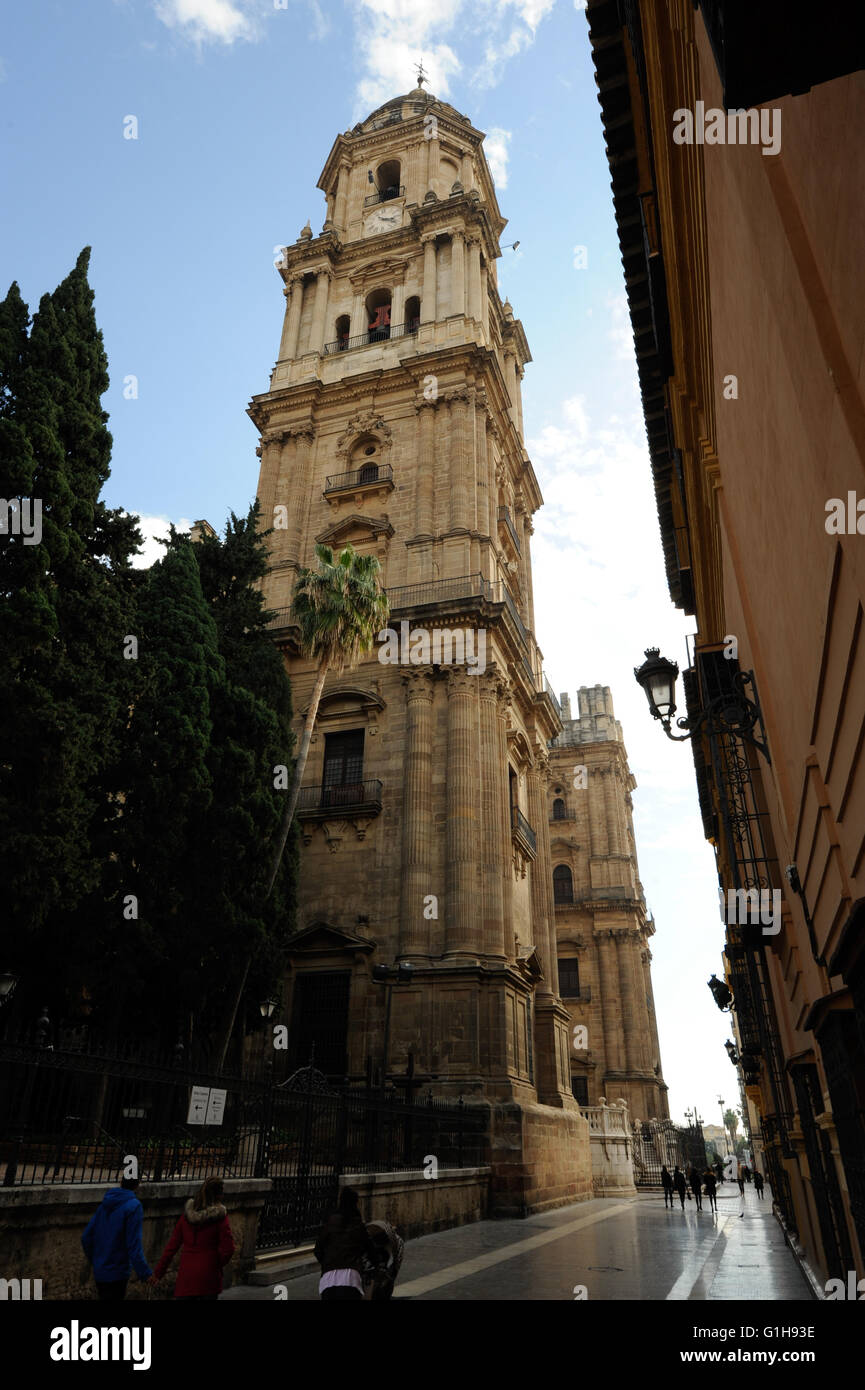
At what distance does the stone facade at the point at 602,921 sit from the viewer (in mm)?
40750

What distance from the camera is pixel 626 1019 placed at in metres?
42.1

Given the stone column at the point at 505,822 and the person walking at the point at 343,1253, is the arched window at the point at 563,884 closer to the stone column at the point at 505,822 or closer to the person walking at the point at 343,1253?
the stone column at the point at 505,822

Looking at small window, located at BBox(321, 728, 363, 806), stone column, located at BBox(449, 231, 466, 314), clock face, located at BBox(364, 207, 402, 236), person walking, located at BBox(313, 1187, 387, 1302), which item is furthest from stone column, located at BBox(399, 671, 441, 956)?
clock face, located at BBox(364, 207, 402, 236)

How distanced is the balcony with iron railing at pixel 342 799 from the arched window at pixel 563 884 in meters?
26.7

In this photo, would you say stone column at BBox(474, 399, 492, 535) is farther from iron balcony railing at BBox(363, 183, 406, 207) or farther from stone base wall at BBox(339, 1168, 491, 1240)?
stone base wall at BBox(339, 1168, 491, 1240)

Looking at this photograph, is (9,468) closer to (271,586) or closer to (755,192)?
(755,192)

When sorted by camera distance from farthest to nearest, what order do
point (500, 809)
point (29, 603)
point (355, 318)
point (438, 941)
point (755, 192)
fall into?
point (355, 318), point (500, 809), point (438, 941), point (29, 603), point (755, 192)

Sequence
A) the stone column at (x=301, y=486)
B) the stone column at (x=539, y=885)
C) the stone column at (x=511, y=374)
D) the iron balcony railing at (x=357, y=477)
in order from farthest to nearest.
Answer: the stone column at (x=511, y=374) < the iron balcony railing at (x=357, y=477) < the stone column at (x=301, y=486) < the stone column at (x=539, y=885)

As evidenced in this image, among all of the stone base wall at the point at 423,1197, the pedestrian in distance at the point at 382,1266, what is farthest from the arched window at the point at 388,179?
the pedestrian in distance at the point at 382,1266

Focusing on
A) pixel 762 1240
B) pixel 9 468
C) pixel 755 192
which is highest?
pixel 9 468

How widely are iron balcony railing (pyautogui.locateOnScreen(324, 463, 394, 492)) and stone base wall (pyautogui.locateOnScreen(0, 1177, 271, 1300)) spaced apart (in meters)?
23.2

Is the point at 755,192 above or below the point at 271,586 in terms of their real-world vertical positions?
below
